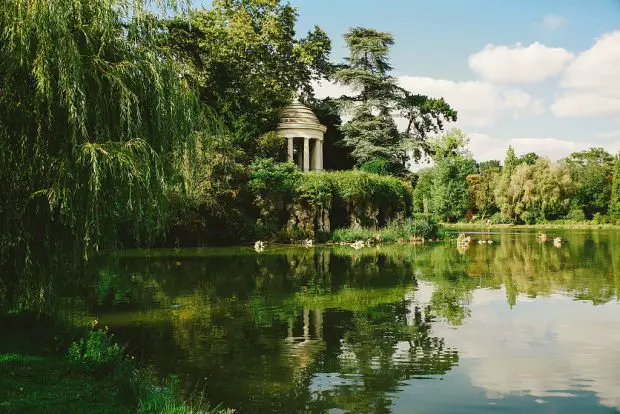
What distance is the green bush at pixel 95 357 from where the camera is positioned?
6.91 meters

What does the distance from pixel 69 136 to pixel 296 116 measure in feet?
103

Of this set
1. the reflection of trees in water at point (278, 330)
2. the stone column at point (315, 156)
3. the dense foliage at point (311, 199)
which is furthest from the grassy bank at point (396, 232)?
the reflection of trees in water at point (278, 330)

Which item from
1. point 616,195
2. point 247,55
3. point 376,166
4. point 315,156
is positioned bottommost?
point 616,195

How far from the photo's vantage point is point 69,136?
7629mm

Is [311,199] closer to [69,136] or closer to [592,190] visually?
[69,136]

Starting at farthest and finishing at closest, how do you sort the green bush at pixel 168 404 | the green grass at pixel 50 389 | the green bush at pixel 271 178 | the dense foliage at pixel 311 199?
the dense foliage at pixel 311 199 < the green bush at pixel 271 178 < the green grass at pixel 50 389 < the green bush at pixel 168 404

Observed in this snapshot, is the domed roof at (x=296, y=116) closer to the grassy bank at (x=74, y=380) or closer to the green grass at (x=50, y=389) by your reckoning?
the grassy bank at (x=74, y=380)

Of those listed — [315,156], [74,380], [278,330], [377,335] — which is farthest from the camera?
[315,156]

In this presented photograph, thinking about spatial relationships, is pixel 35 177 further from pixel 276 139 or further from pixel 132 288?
pixel 276 139

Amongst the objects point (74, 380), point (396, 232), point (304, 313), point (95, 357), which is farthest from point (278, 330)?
point (396, 232)

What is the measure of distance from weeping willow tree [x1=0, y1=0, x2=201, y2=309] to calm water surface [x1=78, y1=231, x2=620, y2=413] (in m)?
1.66

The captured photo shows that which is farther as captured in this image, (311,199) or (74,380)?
(311,199)

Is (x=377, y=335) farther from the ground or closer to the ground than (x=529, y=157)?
closer to the ground

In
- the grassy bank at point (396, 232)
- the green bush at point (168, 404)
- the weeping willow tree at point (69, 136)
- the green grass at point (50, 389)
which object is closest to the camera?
the green bush at point (168, 404)
